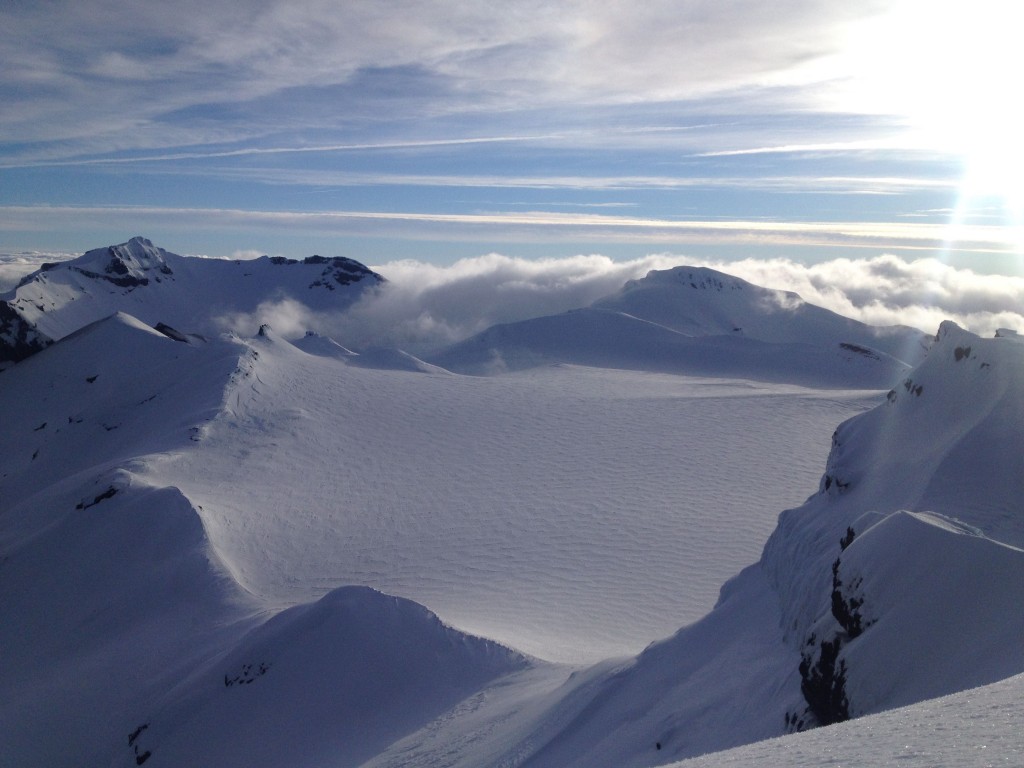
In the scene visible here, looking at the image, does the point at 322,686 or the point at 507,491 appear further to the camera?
the point at 507,491

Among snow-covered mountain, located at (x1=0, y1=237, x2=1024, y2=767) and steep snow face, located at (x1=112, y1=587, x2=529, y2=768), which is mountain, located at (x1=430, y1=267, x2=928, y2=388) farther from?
steep snow face, located at (x1=112, y1=587, x2=529, y2=768)

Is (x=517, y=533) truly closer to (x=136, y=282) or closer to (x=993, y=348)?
(x=993, y=348)

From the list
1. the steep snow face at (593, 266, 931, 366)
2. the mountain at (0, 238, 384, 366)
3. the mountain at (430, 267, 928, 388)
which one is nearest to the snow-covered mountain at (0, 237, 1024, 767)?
the mountain at (430, 267, 928, 388)

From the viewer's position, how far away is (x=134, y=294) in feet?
485

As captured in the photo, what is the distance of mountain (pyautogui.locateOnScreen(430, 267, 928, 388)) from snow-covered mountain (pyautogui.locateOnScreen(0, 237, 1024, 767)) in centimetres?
2051

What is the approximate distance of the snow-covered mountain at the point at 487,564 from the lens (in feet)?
22.4

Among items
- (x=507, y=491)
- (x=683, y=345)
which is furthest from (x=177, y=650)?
(x=683, y=345)

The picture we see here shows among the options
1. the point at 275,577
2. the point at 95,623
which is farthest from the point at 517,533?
the point at 95,623

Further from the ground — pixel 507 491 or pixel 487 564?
pixel 507 491

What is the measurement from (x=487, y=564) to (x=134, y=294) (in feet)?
495

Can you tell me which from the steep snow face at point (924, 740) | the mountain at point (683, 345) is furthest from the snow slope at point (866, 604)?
the mountain at point (683, 345)

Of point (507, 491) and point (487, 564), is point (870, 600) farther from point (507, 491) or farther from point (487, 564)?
point (507, 491)

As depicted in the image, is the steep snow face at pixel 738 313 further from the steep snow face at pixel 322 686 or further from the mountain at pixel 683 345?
the steep snow face at pixel 322 686

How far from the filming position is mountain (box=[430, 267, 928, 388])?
196 ft
